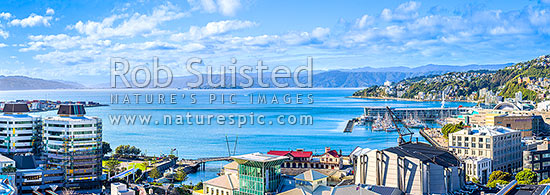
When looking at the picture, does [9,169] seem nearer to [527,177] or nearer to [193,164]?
[193,164]

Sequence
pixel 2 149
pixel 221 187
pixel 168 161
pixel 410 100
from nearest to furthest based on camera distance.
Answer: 1. pixel 221 187
2. pixel 2 149
3. pixel 168 161
4. pixel 410 100

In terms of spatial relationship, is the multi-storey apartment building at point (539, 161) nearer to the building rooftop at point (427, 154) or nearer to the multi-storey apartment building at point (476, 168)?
the multi-storey apartment building at point (476, 168)

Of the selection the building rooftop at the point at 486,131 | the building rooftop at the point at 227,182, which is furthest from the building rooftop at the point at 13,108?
the building rooftop at the point at 486,131

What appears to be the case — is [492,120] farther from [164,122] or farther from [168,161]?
[164,122]

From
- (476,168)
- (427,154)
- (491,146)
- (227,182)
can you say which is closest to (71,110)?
(227,182)

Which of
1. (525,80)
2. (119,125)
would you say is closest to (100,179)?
(119,125)

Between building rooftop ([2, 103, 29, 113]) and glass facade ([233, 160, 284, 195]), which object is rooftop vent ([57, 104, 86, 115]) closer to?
building rooftop ([2, 103, 29, 113])
